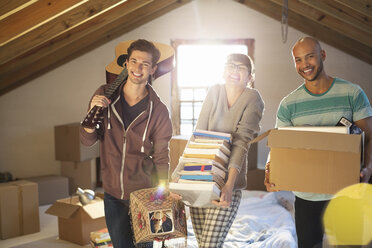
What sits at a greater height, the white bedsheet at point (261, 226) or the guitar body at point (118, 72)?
the guitar body at point (118, 72)

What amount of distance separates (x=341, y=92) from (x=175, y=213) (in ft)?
3.01

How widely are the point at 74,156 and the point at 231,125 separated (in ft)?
11.1

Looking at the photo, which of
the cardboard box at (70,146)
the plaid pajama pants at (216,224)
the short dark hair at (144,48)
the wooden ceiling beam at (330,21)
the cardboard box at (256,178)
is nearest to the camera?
the plaid pajama pants at (216,224)

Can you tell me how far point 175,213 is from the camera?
197cm

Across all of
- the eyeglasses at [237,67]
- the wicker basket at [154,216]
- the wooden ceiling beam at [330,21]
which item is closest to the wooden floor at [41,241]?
the wicker basket at [154,216]

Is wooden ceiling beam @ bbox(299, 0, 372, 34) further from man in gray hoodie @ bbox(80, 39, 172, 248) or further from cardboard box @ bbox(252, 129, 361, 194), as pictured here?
cardboard box @ bbox(252, 129, 361, 194)

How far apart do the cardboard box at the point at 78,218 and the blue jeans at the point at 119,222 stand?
155 cm

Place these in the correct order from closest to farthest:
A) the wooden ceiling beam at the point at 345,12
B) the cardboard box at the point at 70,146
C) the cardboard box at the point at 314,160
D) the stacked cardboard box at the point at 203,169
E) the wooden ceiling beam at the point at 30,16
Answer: the cardboard box at the point at 314,160, the stacked cardboard box at the point at 203,169, the wooden ceiling beam at the point at 30,16, the wooden ceiling beam at the point at 345,12, the cardboard box at the point at 70,146

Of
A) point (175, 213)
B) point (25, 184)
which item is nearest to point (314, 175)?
point (175, 213)

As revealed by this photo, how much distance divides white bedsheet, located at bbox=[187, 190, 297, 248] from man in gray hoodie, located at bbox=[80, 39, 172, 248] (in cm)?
112

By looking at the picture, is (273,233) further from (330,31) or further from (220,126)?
(330,31)

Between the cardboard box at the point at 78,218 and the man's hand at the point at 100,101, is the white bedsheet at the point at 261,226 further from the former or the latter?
the man's hand at the point at 100,101

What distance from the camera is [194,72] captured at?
6.02m

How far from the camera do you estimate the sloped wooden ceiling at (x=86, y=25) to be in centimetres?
291
